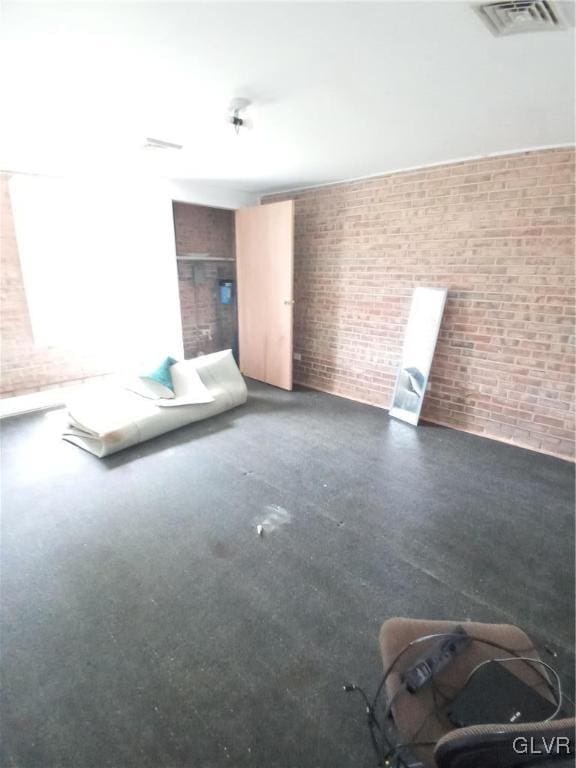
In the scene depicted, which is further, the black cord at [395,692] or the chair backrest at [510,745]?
the black cord at [395,692]

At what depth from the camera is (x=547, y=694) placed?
40.8 inches

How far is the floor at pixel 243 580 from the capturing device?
133 cm

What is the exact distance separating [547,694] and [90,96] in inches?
125

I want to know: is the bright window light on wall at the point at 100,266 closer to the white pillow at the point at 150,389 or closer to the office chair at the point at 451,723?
the white pillow at the point at 150,389

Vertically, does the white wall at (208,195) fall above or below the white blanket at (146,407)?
above

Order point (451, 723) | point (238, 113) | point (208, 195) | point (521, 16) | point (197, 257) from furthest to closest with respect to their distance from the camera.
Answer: point (197, 257), point (208, 195), point (238, 113), point (521, 16), point (451, 723)

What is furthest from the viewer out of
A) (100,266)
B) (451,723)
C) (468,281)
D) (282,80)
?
(100,266)

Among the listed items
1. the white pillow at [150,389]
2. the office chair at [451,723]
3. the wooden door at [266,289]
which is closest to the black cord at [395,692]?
the office chair at [451,723]

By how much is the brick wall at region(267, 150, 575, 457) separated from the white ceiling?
14.2 inches

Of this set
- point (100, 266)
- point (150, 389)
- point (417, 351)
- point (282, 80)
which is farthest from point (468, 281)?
point (100, 266)

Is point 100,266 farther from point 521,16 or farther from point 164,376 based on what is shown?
point 521,16

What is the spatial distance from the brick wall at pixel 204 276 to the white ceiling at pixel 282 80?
1.83m

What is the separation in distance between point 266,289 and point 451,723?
4.23m

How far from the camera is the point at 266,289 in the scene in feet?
15.1
